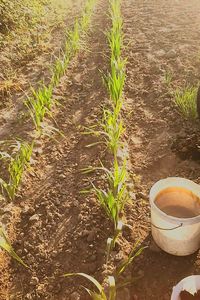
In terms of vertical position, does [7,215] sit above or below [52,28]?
below

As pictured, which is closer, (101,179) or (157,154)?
(101,179)

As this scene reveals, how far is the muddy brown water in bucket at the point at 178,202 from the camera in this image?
1910 mm

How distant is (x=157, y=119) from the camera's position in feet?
10.0

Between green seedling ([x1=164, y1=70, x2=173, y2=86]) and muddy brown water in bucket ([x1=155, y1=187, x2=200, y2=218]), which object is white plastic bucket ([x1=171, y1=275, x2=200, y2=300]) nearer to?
muddy brown water in bucket ([x1=155, y1=187, x2=200, y2=218])

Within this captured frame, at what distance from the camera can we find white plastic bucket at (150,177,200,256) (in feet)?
5.56

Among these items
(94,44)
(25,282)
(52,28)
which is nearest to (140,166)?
→ (25,282)

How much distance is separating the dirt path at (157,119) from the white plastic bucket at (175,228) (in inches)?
4.0

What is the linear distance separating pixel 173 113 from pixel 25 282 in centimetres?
189

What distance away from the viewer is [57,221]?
2.24 m

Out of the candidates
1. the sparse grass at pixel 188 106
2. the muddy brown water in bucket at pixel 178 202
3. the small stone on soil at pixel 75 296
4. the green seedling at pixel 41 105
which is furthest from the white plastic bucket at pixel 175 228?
the green seedling at pixel 41 105

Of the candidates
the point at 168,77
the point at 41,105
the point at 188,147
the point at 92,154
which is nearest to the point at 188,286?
the point at 188,147

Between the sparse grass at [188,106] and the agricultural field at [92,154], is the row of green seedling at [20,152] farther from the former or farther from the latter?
the sparse grass at [188,106]

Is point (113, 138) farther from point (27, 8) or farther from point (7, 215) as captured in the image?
point (27, 8)

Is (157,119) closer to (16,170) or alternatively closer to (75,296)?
(16,170)
